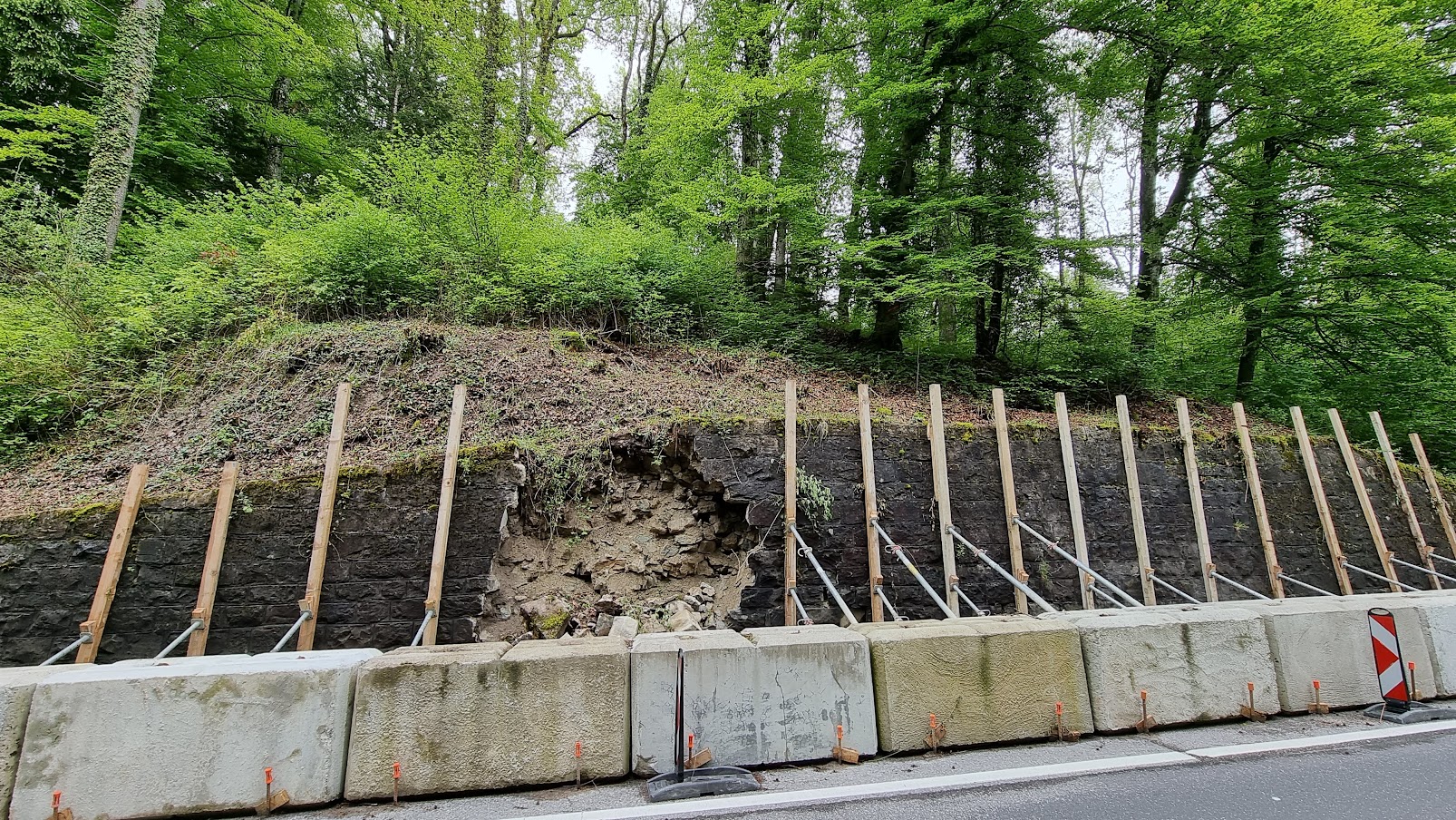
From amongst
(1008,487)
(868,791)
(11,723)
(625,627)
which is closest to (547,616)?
(625,627)

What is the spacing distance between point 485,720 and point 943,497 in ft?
18.0

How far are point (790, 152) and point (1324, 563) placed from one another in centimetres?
1259

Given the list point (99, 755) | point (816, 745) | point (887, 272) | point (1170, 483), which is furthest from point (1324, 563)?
point (99, 755)

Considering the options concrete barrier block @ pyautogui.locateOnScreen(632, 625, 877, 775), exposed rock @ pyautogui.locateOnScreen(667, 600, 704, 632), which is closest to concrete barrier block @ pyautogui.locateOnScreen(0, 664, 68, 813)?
concrete barrier block @ pyautogui.locateOnScreen(632, 625, 877, 775)

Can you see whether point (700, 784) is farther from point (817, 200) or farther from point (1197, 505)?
point (817, 200)

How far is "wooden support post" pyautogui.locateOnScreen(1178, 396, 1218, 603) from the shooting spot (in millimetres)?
7363

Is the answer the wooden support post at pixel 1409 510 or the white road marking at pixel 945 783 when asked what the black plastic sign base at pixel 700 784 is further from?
the wooden support post at pixel 1409 510

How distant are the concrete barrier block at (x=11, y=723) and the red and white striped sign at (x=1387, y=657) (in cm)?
886

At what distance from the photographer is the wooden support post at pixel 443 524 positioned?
5.02 meters

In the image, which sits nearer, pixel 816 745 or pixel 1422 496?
pixel 816 745

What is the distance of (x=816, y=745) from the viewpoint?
11.2 ft

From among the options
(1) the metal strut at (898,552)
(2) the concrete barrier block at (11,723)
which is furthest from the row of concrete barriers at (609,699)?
(1) the metal strut at (898,552)

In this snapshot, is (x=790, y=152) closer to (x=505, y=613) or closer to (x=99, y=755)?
(x=505, y=613)

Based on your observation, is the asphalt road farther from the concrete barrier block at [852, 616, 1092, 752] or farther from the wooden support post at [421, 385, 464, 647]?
the wooden support post at [421, 385, 464, 647]
